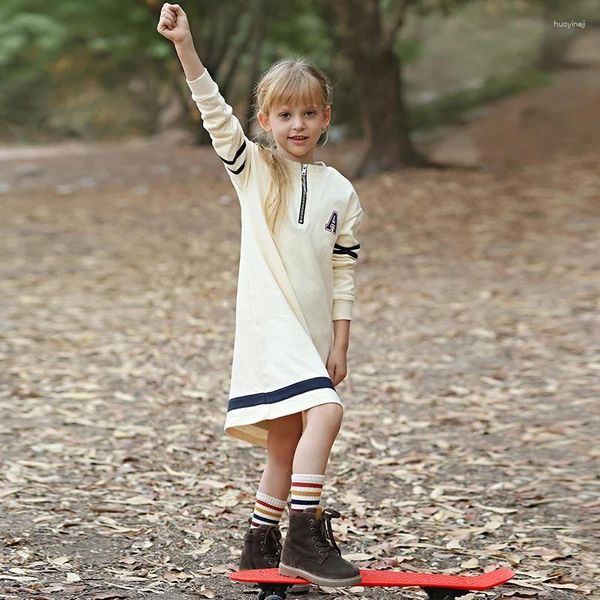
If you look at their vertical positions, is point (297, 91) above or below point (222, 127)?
above

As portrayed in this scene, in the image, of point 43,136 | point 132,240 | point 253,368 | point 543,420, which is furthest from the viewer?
point 43,136

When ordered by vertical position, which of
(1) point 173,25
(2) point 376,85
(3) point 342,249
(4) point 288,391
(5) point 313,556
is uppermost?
(2) point 376,85

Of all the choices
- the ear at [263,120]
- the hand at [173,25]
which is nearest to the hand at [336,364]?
the ear at [263,120]

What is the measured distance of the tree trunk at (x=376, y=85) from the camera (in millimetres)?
11102

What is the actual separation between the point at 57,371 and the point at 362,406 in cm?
170

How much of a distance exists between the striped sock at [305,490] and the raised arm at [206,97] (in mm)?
823

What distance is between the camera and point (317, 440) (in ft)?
8.76

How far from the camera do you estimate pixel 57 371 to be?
5.71 metres

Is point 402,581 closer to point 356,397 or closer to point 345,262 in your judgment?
point 345,262

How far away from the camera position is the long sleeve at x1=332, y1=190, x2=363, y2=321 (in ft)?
9.53

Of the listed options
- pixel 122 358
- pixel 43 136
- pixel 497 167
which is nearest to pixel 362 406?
pixel 122 358

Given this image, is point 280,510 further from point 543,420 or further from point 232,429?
point 543,420

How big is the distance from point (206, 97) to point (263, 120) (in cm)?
22

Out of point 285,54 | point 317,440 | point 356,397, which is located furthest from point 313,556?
point 285,54
